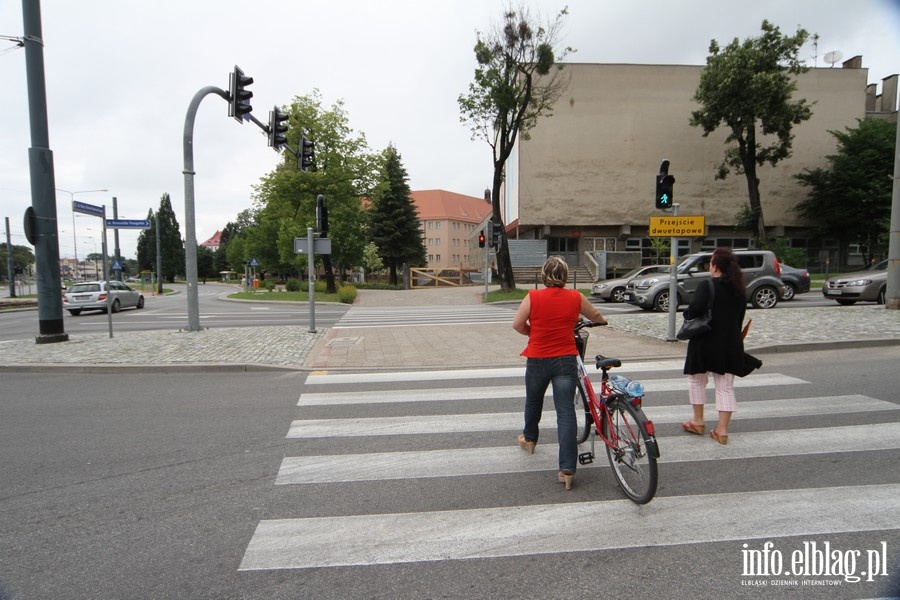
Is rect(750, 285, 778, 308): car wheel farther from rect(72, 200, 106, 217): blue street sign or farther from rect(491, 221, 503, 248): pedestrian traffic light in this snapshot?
rect(72, 200, 106, 217): blue street sign

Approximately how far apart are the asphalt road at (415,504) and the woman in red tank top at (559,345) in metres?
0.42

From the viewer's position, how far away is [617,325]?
12477mm

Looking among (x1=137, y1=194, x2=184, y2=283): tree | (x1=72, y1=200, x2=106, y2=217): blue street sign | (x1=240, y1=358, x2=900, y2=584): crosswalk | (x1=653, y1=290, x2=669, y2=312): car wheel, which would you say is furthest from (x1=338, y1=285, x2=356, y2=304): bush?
(x1=137, y1=194, x2=184, y2=283): tree

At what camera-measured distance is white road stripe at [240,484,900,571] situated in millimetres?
2854

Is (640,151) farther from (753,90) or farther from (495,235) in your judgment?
(495,235)

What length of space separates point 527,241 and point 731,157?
15930 mm

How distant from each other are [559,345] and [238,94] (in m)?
10.8

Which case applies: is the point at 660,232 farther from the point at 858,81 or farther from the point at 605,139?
the point at 858,81

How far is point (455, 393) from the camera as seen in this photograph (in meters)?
6.47

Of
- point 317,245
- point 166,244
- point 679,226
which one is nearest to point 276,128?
point 317,245

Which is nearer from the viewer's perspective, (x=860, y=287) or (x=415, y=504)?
(x=415, y=504)

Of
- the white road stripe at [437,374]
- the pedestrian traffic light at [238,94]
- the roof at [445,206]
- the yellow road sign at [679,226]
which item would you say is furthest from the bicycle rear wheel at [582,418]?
the roof at [445,206]

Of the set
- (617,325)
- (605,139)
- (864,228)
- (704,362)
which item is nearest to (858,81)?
(864,228)

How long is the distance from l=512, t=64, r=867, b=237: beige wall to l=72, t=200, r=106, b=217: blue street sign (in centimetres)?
3135
